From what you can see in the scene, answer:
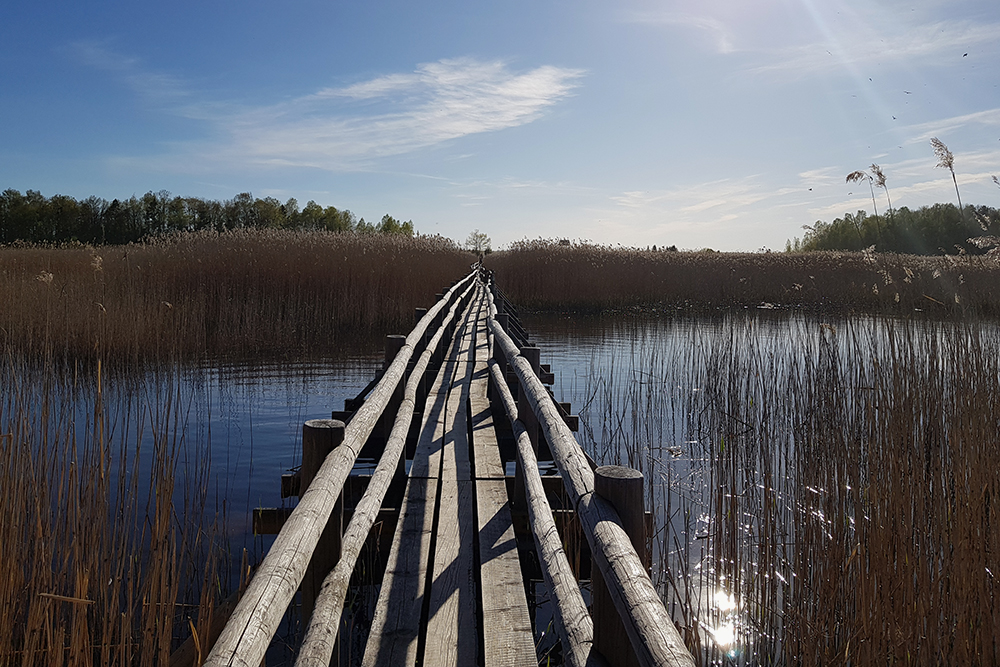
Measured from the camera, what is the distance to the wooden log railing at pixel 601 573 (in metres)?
1.36

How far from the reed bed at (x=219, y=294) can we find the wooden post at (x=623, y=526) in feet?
28.3

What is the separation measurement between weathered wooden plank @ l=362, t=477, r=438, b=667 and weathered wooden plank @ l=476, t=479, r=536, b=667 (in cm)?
27

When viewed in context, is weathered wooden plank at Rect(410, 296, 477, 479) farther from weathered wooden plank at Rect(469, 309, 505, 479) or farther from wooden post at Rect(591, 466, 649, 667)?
wooden post at Rect(591, 466, 649, 667)

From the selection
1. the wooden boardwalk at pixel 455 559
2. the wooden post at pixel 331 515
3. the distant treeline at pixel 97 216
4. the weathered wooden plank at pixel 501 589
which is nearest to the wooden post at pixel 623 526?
the wooden boardwalk at pixel 455 559

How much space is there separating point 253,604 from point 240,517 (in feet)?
12.4

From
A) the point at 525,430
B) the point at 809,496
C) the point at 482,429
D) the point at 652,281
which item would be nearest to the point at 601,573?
the point at 809,496

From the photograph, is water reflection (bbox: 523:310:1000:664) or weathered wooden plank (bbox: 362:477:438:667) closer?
weathered wooden plank (bbox: 362:477:438:667)

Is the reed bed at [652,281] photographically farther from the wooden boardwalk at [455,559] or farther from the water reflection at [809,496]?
the wooden boardwalk at [455,559]

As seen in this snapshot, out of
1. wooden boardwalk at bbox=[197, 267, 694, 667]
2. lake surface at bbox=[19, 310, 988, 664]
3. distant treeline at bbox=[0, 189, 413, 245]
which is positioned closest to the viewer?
wooden boardwalk at bbox=[197, 267, 694, 667]

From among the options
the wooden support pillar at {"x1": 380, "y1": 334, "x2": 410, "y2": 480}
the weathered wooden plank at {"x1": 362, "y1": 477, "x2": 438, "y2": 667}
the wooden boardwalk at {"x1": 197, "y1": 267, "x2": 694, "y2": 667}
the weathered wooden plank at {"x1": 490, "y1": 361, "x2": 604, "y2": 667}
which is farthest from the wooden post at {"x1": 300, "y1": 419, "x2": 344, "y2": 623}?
the wooden support pillar at {"x1": 380, "y1": 334, "x2": 410, "y2": 480}

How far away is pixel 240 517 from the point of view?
4.92m

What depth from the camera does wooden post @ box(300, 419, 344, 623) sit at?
2.46 m

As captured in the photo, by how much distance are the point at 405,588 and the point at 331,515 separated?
60 centimetres

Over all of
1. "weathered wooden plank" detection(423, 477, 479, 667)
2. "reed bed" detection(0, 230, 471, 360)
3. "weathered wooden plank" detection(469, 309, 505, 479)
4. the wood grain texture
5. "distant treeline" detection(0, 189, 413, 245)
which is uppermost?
"distant treeline" detection(0, 189, 413, 245)
